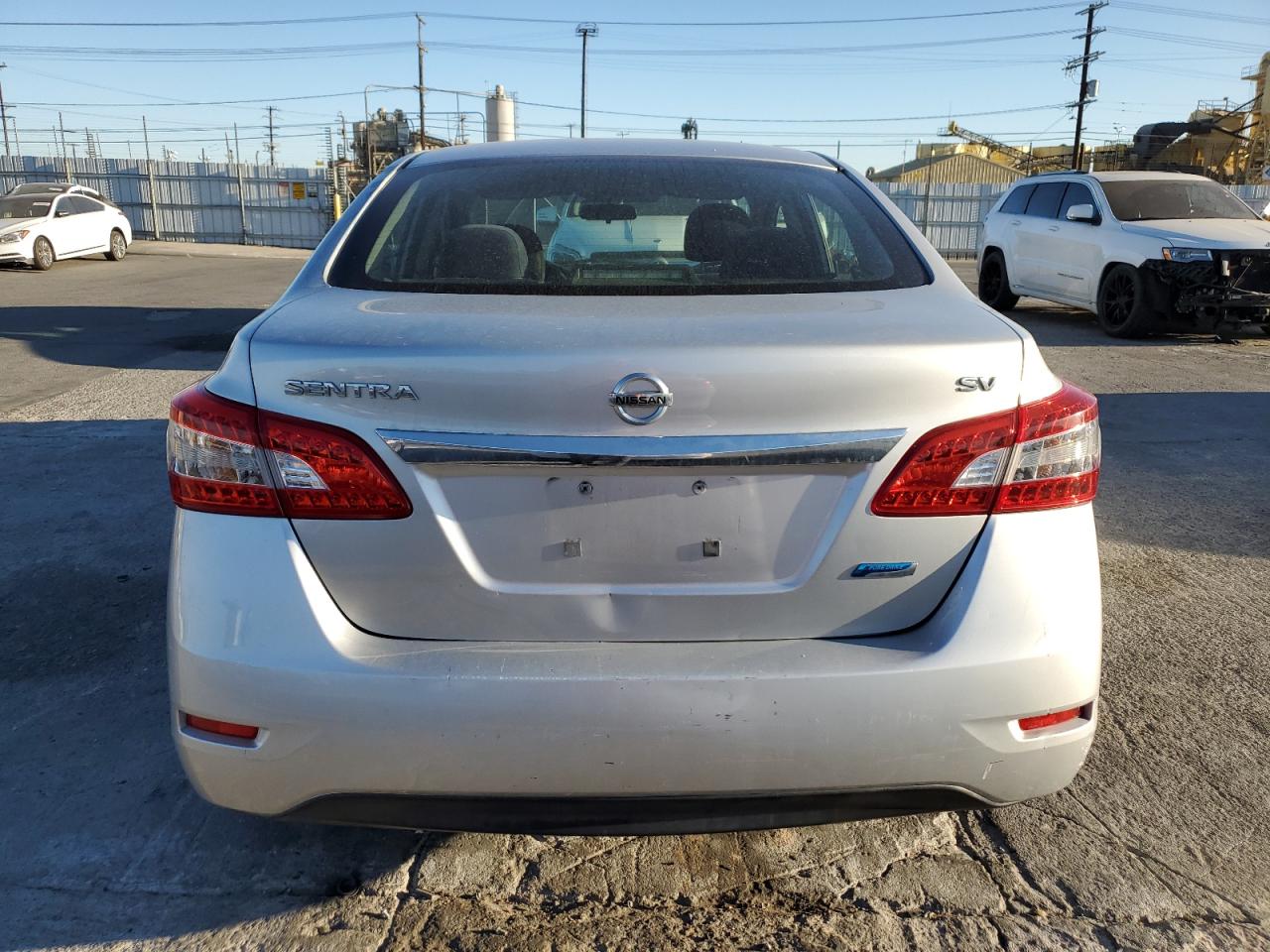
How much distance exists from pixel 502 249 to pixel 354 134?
48948mm

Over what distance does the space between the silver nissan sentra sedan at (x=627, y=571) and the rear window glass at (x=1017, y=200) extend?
1201 cm

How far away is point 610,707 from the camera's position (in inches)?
68.6

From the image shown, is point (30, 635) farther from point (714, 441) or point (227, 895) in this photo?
point (714, 441)

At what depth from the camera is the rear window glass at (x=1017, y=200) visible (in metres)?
12.7

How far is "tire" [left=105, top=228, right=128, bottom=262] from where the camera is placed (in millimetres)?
22102

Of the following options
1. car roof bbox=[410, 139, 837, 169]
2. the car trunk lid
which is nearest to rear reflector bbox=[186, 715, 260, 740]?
the car trunk lid

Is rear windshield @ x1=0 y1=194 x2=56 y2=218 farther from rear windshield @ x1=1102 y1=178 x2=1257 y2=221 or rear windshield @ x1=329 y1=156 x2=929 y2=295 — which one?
rear windshield @ x1=329 y1=156 x2=929 y2=295

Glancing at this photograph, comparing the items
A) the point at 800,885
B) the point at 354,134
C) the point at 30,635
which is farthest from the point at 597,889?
the point at 354,134

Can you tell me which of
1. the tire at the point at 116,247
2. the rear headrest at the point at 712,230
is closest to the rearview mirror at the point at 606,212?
the rear headrest at the point at 712,230

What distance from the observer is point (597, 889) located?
2.24 meters

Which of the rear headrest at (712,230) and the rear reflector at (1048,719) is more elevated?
the rear headrest at (712,230)

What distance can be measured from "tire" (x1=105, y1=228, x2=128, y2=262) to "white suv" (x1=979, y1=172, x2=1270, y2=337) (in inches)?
742

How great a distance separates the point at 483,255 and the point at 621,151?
31.7 inches

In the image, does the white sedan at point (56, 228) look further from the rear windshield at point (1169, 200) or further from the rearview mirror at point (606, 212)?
the rearview mirror at point (606, 212)
